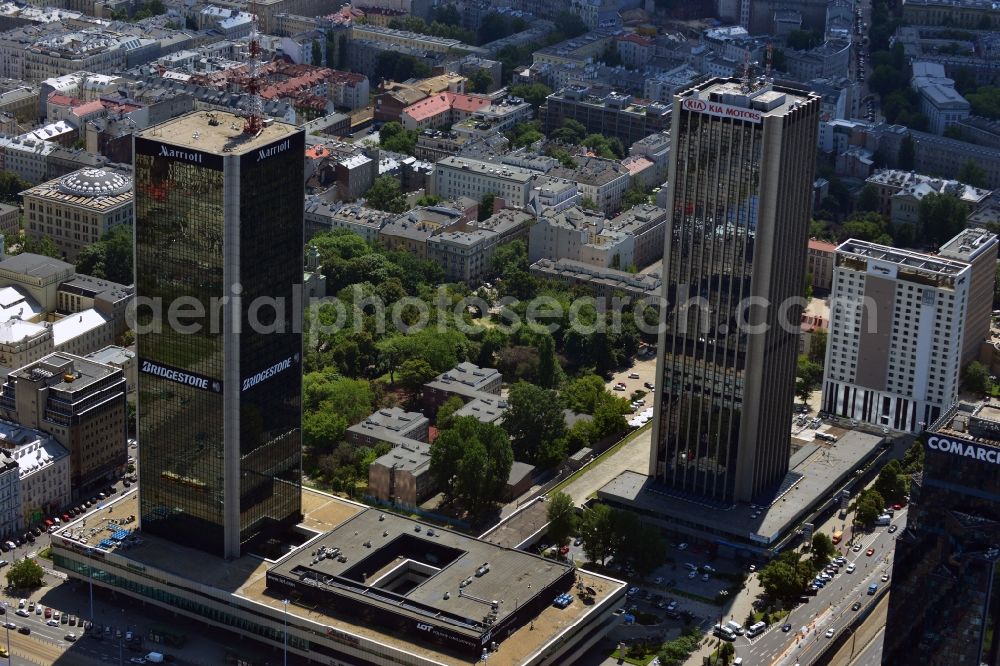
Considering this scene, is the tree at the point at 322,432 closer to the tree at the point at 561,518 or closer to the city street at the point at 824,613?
the tree at the point at 561,518

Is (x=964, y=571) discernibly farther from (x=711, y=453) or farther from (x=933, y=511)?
(x=711, y=453)

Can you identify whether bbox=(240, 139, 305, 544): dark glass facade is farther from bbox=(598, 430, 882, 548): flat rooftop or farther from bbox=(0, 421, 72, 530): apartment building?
bbox=(598, 430, 882, 548): flat rooftop

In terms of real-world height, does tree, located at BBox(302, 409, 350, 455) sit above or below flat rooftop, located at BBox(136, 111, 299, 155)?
below

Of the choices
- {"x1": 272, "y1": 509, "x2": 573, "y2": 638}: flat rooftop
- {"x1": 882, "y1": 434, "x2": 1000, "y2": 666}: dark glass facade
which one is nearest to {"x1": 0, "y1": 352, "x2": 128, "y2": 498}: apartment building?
{"x1": 272, "y1": 509, "x2": 573, "y2": 638}: flat rooftop

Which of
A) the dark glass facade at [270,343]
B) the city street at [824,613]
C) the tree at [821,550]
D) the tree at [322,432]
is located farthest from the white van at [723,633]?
the tree at [322,432]

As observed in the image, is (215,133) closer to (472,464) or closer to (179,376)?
(179,376)

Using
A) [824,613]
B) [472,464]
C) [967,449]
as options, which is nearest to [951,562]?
[967,449]
